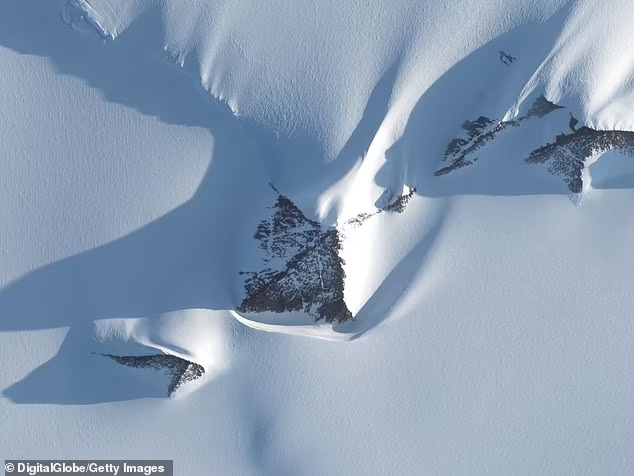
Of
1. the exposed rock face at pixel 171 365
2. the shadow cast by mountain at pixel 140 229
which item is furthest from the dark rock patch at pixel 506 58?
the exposed rock face at pixel 171 365

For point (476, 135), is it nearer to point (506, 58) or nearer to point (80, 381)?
point (506, 58)

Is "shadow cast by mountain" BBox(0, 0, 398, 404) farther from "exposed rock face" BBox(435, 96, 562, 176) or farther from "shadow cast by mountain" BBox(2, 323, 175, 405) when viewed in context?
"exposed rock face" BBox(435, 96, 562, 176)

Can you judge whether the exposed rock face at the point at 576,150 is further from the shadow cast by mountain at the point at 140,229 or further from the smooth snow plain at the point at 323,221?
the shadow cast by mountain at the point at 140,229

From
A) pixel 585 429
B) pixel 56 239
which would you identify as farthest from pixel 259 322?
pixel 585 429

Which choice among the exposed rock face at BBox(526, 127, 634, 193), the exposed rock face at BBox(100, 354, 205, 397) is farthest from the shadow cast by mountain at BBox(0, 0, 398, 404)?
the exposed rock face at BBox(526, 127, 634, 193)

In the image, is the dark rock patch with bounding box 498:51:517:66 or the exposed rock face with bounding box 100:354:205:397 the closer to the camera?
the dark rock patch with bounding box 498:51:517:66
